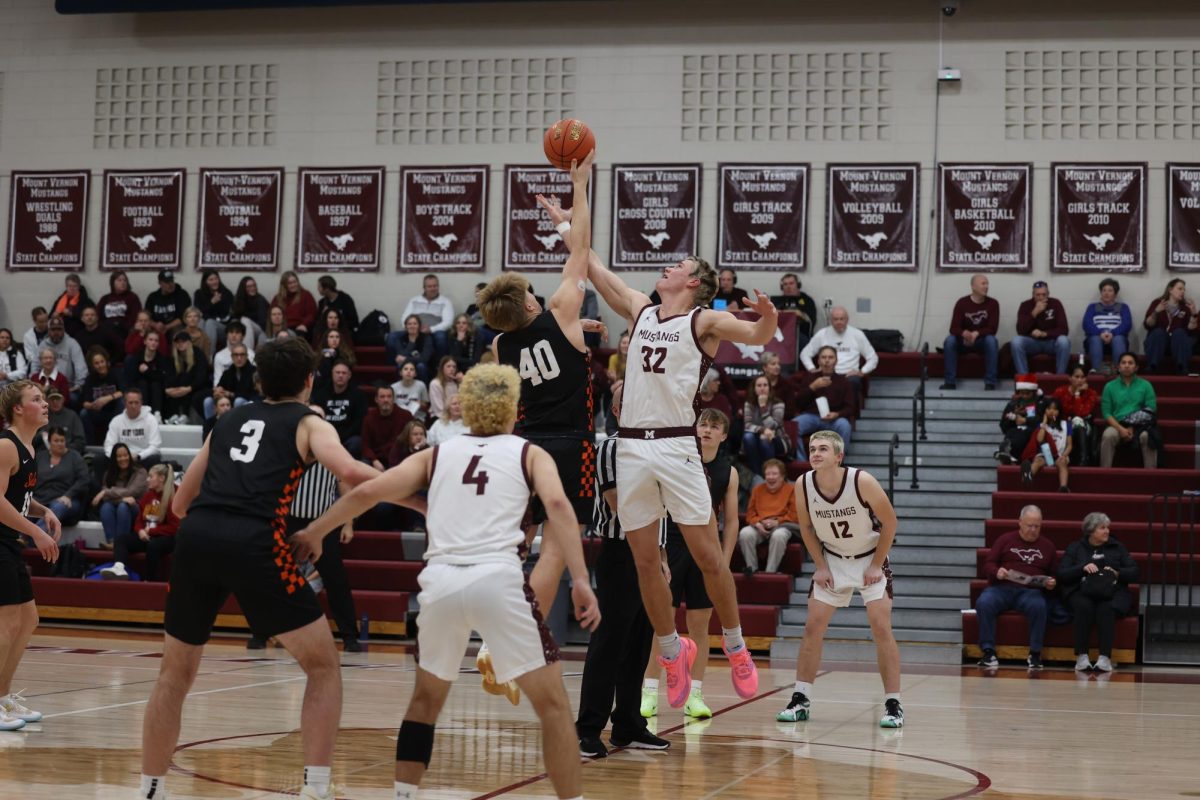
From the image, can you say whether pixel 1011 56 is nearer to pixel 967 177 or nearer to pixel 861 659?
pixel 967 177

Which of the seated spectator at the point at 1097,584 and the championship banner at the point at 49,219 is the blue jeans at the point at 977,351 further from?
the championship banner at the point at 49,219

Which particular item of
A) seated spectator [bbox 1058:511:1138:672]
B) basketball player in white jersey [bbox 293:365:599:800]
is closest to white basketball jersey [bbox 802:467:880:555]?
basketball player in white jersey [bbox 293:365:599:800]

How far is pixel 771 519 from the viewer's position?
13.9 m

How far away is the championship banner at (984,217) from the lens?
18578mm

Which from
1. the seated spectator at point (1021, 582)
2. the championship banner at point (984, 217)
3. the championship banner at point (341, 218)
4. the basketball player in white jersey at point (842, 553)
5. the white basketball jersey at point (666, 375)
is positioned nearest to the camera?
the white basketball jersey at point (666, 375)

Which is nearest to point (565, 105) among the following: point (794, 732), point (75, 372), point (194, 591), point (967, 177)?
point (967, 177)

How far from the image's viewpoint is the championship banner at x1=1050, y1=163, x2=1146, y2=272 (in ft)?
60.2

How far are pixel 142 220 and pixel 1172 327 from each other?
594 inches

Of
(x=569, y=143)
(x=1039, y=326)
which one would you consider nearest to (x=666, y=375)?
(x=569, y=143)

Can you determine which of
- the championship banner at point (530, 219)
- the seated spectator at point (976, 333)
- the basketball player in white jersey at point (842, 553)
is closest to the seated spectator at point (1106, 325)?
the seated spectator at point (976, 333)

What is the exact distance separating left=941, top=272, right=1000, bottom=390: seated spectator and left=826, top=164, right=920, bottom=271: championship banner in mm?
1225

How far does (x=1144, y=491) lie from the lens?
590 inches

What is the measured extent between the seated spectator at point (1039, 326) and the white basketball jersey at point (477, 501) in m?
13.5

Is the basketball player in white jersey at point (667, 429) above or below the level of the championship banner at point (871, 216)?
below
